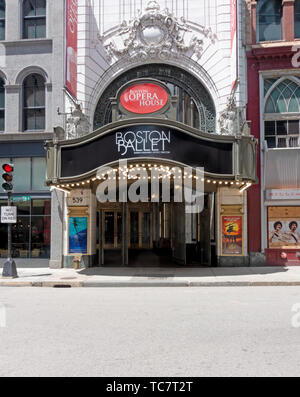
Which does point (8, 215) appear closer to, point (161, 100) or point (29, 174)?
point (29, 174)

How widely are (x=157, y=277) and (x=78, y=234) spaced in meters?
4.86

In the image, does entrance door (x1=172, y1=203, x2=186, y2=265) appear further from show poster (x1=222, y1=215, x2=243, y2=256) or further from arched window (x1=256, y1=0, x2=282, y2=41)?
arched window (x1=256, y1=0, x2=282, y2=41)

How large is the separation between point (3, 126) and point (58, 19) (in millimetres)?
5460

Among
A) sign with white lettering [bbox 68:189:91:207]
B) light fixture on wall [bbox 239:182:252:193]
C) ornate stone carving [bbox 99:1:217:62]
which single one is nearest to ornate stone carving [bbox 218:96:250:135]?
light fixture on wall [bbox 239:182:252:193]

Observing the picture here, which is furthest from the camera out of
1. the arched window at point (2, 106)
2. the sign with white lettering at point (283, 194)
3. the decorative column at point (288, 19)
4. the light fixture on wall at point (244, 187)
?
the arched window at point (2, 106)

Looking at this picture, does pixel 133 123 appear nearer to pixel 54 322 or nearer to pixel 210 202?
pixel 210 202

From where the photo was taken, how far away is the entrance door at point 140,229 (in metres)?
31.0

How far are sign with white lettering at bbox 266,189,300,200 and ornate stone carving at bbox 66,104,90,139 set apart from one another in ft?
27.3

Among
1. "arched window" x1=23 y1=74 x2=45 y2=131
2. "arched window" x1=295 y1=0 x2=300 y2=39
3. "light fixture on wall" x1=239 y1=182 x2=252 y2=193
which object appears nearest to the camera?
"light fixture on wall" x1=239 y1=182 x2=252 y2=193

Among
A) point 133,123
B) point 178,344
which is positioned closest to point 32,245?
point 133,123

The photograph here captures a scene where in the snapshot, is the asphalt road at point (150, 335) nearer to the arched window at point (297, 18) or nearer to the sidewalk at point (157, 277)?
the sidewalk at point (157, 277)

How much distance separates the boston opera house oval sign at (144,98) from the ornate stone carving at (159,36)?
3501 mm

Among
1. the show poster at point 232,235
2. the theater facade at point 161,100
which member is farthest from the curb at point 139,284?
the show poster at point 232,235

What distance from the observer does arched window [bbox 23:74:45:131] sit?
19250mm
